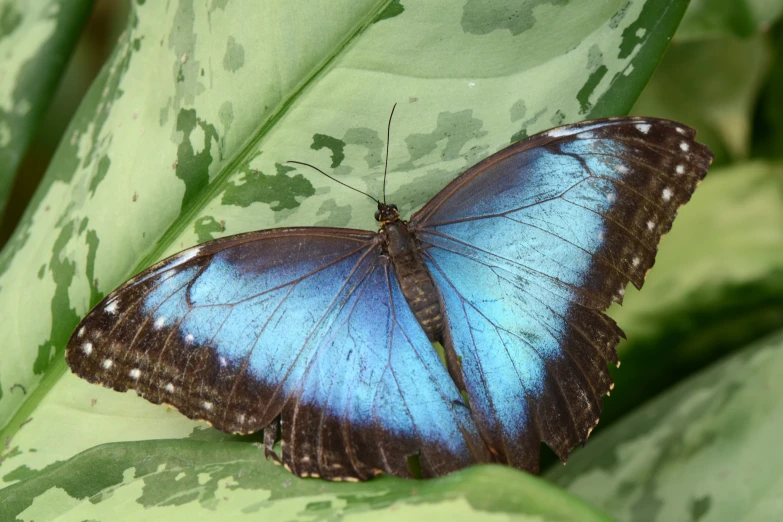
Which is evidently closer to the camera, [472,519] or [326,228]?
[472,519]

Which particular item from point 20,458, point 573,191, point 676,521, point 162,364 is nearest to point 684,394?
point 676,521

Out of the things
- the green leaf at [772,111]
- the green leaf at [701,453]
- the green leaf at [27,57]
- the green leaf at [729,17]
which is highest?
the green leaf at [772,111]

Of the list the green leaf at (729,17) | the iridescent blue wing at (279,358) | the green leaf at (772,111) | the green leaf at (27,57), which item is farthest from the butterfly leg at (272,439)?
the green leaf at (772,111)

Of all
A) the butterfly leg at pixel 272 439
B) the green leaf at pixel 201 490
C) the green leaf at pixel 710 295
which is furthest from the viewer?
the green leaf at pixel 710 295

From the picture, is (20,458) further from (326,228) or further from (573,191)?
(573,191)

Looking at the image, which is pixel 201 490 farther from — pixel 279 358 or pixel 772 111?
pixel 772 111

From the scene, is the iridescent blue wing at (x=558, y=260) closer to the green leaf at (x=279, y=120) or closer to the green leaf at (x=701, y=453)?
the green leaf at (x=279, y=120)

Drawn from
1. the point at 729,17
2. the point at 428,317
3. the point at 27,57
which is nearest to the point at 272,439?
the point at 428,317
